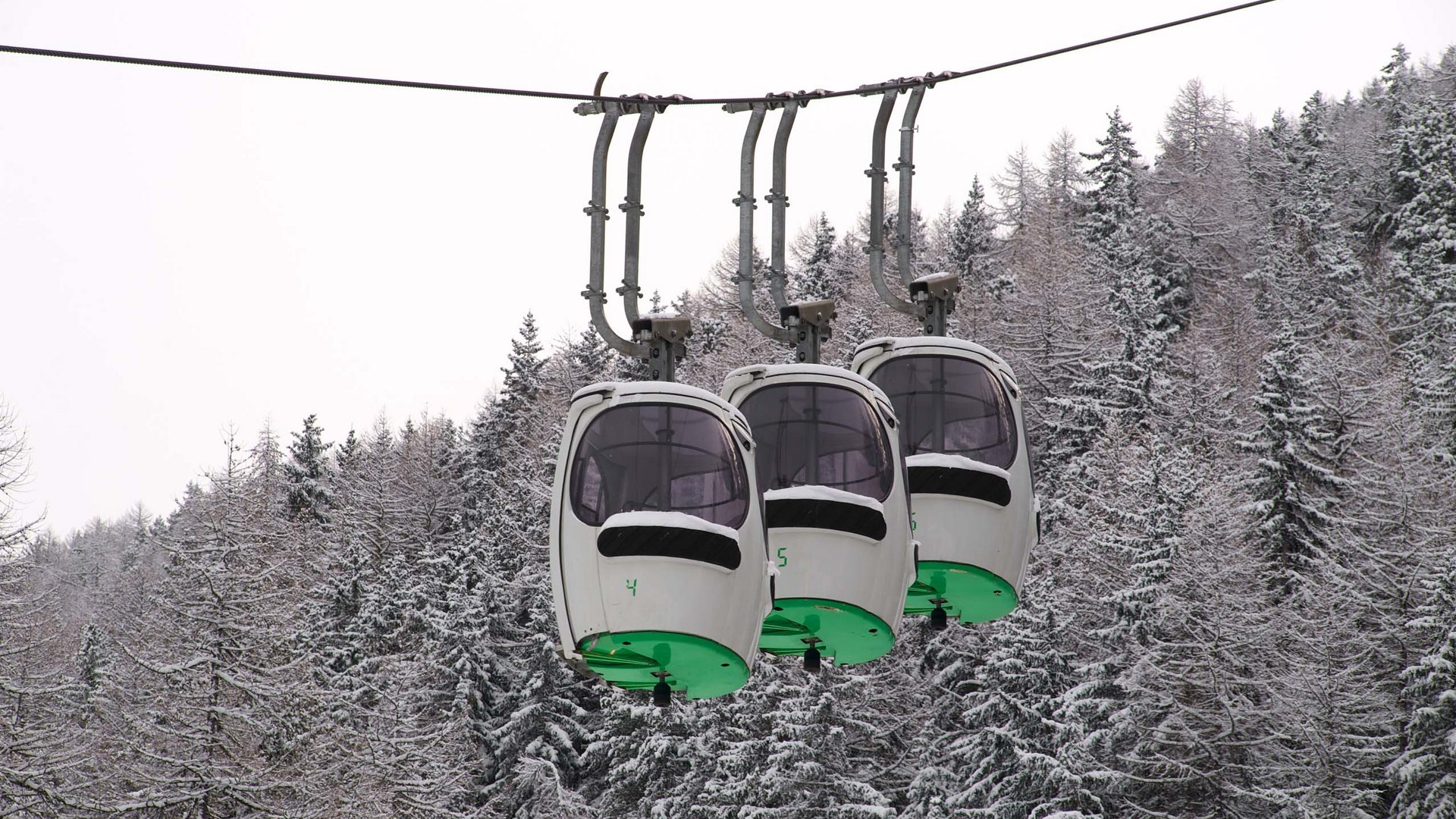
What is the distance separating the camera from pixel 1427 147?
222 feet

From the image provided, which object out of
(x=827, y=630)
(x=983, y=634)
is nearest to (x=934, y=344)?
(x=827, y=630)

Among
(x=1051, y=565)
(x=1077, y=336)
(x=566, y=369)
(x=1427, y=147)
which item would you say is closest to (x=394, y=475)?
(x=566, y=369)

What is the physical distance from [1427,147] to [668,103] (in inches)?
2541

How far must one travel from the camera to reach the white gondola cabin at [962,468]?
10.8m

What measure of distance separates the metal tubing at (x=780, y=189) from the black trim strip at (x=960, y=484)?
1.47 m

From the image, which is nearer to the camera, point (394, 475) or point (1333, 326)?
point (1333, 326)

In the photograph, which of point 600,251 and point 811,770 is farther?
point 811,770

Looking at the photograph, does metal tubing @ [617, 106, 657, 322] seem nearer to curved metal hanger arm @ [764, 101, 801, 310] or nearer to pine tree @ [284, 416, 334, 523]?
curved metal hanger arm @ [764, 101, 801, 310]

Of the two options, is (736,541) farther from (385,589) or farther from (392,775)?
(385,589)

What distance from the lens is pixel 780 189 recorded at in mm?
10367

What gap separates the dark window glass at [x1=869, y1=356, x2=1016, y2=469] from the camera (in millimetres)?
11102

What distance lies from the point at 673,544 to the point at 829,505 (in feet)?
→ 4.28

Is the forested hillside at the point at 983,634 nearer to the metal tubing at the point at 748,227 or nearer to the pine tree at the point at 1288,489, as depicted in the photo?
the pine tree at the point at 1288,489

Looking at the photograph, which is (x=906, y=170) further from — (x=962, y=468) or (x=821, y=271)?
(x=821, y=271)
